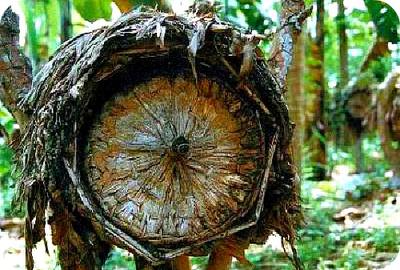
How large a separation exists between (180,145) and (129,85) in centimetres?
17

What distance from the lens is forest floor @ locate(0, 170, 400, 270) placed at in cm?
298

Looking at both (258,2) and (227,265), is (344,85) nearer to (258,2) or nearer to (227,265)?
(258,2)

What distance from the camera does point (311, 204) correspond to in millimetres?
4348

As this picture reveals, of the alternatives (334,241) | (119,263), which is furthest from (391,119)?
(119,263)

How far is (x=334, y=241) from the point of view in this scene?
3.46m

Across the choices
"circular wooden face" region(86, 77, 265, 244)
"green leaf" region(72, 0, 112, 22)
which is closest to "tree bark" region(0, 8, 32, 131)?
"circular wooden face" region(86, 77, 265, 244)

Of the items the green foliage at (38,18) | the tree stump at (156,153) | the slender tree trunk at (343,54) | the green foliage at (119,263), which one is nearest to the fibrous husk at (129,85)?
the tree stump at (156,153)

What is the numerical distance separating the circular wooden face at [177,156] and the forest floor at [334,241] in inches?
27.9

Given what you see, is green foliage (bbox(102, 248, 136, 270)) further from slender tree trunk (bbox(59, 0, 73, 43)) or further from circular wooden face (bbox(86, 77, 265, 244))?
circular wooden face (bbox(86, 77, 265, 244))

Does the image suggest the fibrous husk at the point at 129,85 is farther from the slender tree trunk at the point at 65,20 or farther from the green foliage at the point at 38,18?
the slender tree trunk at the point at 65,20

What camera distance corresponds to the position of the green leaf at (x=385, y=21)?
3105mm

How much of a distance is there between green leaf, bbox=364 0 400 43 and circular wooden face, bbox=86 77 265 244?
1741 mm

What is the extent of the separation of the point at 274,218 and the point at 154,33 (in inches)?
19.8

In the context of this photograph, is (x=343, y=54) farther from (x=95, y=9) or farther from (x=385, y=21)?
(x=95, y=9)
